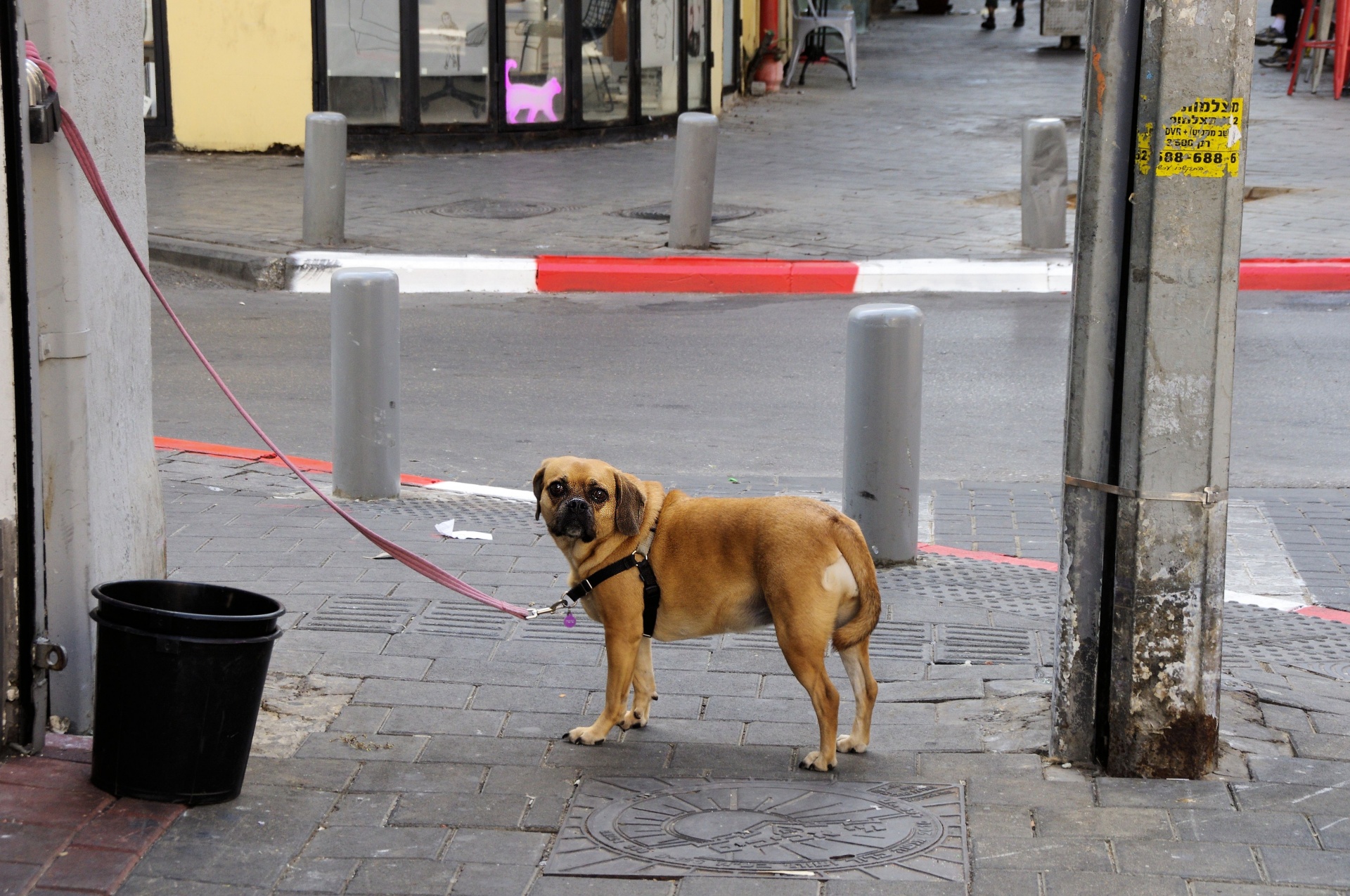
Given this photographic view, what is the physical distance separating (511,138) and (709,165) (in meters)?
5.75

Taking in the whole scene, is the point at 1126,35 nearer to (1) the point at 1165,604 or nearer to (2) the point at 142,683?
(1) the point at 1165,604

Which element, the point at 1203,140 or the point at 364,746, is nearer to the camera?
the point at 1203,140

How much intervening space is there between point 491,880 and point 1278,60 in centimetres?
2525

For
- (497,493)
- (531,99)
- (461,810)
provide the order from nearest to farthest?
(461,810) → (497,493) → (531,99)

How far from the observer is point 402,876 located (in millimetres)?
3682

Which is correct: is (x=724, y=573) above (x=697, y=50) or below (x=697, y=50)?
below

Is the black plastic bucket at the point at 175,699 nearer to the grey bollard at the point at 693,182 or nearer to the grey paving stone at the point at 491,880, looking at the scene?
the grey paving stone at the point at 491,880

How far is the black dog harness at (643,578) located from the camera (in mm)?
4398

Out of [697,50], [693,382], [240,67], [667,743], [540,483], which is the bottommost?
[667,743]

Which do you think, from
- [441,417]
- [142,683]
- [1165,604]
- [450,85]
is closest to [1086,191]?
[1165,604]

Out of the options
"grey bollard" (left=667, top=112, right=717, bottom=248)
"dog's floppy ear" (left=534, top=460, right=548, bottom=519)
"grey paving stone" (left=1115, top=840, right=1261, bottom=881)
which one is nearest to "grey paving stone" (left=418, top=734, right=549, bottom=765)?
"dog's floppy ear" (left=534, top=460, right=548, bottom=519)

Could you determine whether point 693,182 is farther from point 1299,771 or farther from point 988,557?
point 1299,771

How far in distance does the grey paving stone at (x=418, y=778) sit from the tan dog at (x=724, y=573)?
14.9 inches

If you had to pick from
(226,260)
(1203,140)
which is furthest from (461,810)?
(226,260)
